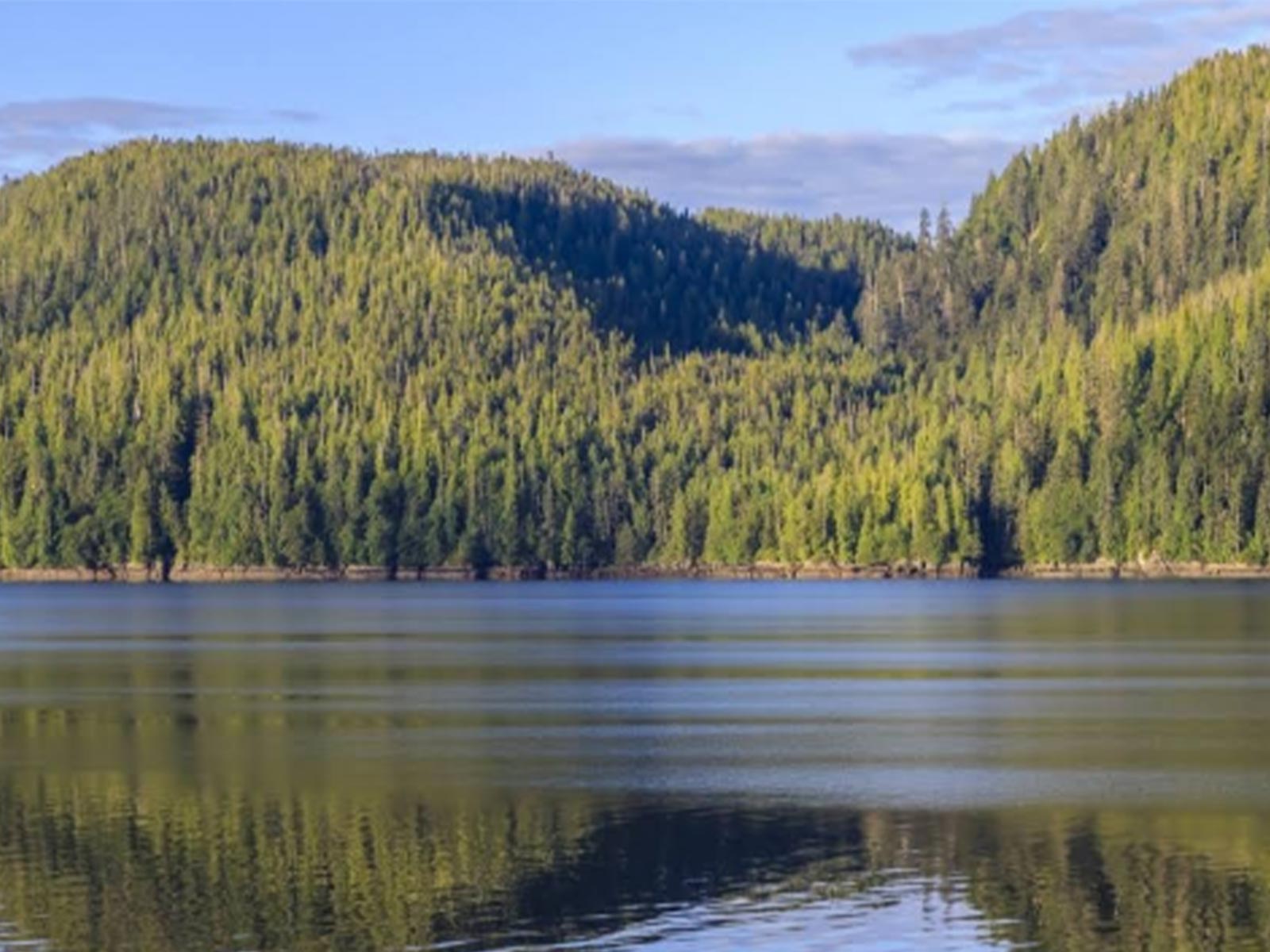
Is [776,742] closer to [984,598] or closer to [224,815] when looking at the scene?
[224,815]

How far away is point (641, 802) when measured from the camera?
56250 millimetres

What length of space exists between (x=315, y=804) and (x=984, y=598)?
136 m

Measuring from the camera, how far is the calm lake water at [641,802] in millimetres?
41719

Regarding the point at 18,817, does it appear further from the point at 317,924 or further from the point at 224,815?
the point at 317,924

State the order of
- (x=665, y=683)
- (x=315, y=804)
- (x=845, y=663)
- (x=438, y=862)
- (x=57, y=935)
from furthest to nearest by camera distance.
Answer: (x=845, y=663) < (x=665, y=683) < (x=315, y=804) < (x=438, y=862) < (x=57, y=935)

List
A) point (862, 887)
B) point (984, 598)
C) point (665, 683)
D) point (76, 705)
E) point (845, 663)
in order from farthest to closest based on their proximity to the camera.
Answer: point (984, 598) < point (845, 663) < point (665, 683) < point (76, 705) < point (862, 887)

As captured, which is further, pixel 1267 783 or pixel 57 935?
pixel 1267 783

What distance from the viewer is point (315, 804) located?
56062 millimetres

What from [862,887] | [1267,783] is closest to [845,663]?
[1267,783]

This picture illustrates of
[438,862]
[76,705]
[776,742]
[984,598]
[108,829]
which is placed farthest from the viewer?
[984,598]

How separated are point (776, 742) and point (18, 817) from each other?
23678 millimetres

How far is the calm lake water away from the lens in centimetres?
4172

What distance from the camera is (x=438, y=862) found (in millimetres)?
47438

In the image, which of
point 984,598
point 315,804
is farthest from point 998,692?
point 984,598
